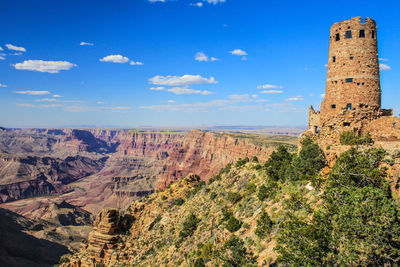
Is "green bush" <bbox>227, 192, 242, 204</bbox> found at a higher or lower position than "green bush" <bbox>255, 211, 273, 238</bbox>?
lower

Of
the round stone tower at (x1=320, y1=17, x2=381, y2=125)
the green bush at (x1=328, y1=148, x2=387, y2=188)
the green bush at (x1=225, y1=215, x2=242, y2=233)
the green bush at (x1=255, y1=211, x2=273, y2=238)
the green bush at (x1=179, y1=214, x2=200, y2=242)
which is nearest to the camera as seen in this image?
the green bush at (x1=328, y1=148, x2=387, y2=188)

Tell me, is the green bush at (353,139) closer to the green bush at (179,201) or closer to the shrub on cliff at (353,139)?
the shrub on cliff at (353,139)

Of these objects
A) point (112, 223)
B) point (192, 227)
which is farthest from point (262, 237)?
point (112, 223)

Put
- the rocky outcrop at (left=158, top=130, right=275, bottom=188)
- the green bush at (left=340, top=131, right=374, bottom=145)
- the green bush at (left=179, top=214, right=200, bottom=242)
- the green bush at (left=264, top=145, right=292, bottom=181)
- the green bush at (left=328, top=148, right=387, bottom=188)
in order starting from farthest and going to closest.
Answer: the rocky outcrop at (left=158, top=130, right=275, bottom=188) → the green bush at (left=179, top=214, right=200, bottom=242) → the green bush at (left=264, top=145, right=292, bottom=181) → the green bush at (left=340, top=131, right=374, bottom=145) → the green bush at (left=328, top=148, right=387, bottom=188)

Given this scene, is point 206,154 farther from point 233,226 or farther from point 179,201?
point 233,226

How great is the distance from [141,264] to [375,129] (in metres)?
30.8

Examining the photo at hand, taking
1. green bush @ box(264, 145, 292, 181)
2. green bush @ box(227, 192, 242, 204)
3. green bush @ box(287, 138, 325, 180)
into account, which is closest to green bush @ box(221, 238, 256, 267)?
green bush @ box(287, 138, 325, 180)

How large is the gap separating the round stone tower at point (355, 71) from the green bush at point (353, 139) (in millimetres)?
1126

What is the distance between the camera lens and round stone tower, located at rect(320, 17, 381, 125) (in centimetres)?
2266

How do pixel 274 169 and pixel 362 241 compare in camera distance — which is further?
pixel 274 169

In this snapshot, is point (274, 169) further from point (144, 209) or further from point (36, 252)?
point (36, 252)

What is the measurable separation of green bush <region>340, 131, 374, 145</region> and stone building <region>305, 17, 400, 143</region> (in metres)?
0.53

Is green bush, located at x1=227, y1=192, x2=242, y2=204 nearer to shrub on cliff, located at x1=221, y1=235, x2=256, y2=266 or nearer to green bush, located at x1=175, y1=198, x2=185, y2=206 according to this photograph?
shrub on cliff, located at x1=221, y1=235, x2=256, y2=266

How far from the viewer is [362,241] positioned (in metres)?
11.6
